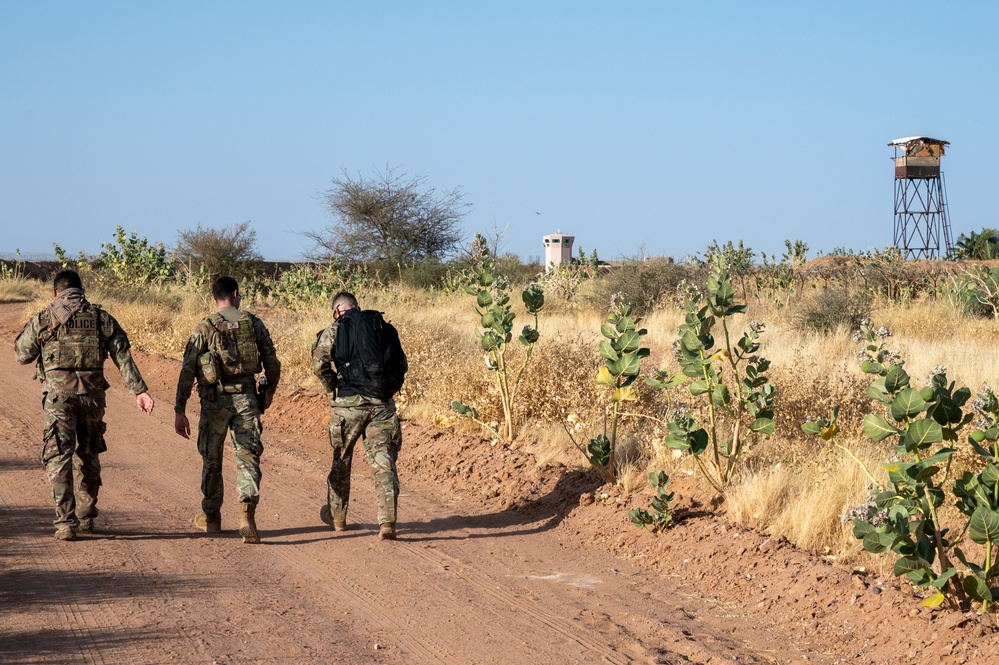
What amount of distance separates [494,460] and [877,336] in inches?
162

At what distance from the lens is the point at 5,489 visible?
831cm

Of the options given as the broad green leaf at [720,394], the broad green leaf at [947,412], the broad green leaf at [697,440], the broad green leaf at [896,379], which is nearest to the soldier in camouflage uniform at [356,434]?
the broad green leaf at [697,440]

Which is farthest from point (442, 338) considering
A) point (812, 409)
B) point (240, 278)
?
point (240, 278)

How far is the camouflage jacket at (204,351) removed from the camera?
705cm

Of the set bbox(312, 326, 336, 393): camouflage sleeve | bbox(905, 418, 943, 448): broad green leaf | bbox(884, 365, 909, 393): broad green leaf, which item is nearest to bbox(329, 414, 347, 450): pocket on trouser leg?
bbox(312, 326, 336, 393): camouflage sleeve

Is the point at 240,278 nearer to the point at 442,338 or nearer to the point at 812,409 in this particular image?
the point at 442,338

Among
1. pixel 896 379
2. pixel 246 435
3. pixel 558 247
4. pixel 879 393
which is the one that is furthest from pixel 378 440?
pixel 558 247

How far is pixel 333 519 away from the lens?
7.52 metres

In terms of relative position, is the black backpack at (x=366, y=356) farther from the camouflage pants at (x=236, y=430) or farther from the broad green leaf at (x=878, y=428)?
the broad green leaf at (x=878, y=428)

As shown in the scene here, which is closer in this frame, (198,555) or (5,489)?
(198,555)

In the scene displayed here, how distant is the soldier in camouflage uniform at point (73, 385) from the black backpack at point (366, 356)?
1.38 metres

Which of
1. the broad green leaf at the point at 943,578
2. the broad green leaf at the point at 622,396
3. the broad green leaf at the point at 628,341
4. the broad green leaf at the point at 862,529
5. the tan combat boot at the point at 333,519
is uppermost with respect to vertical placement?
the broad green leaf at the point at 628,341

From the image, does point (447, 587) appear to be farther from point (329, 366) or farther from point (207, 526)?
point (207, 526)

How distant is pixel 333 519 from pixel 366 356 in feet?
4.19
